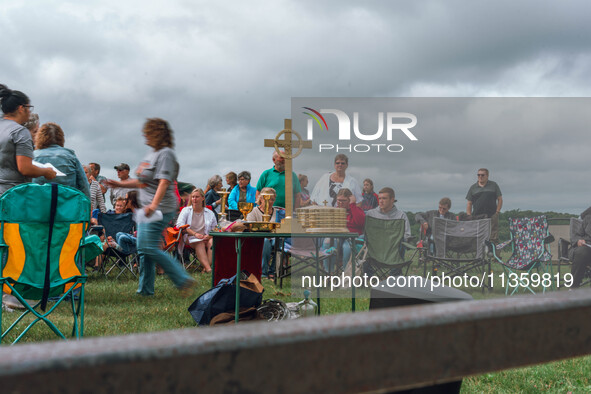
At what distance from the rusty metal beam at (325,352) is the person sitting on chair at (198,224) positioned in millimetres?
7122

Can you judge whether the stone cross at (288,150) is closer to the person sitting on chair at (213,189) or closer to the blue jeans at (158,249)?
Answer: the blue jeans at (158,249)

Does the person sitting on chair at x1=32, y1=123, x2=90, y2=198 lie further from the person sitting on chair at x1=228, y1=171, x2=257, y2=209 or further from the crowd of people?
the person sitting on chair at x1=228, y1=171, x2=257, y2=209

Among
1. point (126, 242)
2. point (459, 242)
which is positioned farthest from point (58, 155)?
point (459, 242)

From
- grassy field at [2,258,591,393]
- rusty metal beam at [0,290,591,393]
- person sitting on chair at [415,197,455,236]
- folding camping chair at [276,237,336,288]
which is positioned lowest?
grassy field at [2,258,591,393]

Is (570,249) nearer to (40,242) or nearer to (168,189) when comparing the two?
(168,189)

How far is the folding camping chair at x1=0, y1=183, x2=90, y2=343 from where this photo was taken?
10.7ft

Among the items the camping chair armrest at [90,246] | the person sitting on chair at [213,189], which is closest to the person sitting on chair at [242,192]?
the person sitting on chair at [213,189]

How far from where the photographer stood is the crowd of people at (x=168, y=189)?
12.8 ft

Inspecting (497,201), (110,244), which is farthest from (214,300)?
(497,201)

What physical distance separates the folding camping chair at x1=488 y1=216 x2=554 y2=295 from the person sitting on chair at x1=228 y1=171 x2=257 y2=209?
3465 mm

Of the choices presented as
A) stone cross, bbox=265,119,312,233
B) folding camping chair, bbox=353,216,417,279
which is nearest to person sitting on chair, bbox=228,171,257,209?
folding camping chair, bbox=353,216,417,279

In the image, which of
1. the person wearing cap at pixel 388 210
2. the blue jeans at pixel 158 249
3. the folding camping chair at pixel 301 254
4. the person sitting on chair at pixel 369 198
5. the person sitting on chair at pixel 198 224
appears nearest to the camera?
the blue jeans at pixel 158 249

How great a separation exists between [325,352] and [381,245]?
677 cm

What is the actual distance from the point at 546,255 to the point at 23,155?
614 cm
